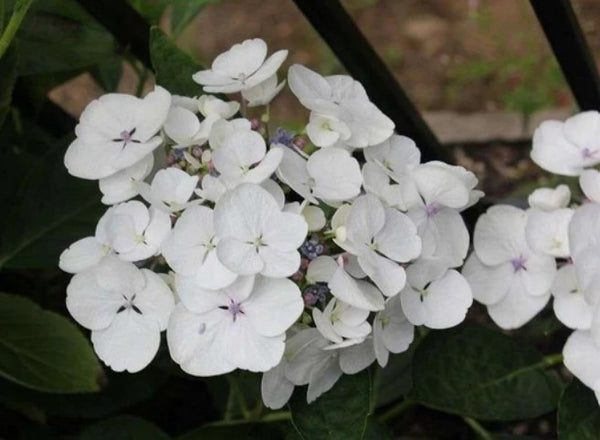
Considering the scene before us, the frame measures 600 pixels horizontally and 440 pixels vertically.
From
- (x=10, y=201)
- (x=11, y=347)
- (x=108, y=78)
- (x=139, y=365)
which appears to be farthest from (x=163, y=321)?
(x=108, y=78)

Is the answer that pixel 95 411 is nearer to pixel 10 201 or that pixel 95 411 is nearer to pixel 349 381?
pixel 10 201

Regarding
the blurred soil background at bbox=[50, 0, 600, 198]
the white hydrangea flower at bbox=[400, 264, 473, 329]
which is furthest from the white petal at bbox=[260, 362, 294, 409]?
the blurred soil background at bbox=[50, 0, 600, 198]

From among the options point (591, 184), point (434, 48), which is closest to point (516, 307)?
point (591, 184)

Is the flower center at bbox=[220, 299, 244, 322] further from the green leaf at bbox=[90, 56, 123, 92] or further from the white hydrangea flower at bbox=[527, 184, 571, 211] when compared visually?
the green leaf at bbox=[90, 56, 123, 92]

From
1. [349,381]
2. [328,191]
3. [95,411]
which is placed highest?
[328,191]

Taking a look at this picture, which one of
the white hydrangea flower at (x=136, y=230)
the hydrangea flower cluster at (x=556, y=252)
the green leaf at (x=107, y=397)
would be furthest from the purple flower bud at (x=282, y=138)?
the green leaf at (x=107, y=397)

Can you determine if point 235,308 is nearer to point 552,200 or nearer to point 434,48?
point 552,200
